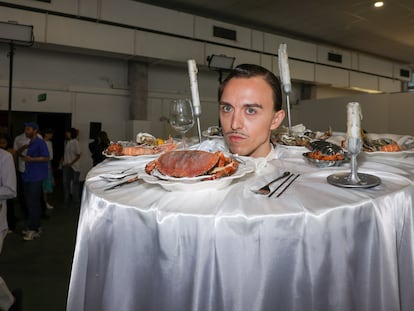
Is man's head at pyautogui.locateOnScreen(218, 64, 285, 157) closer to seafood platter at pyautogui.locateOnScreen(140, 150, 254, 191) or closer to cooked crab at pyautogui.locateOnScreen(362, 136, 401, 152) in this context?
seafood platter at pyautogui.locateOnScreen(140, 150, 254, 191)

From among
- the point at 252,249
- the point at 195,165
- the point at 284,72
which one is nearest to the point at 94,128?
the point at 284,72

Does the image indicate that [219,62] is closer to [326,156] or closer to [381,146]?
[381,146]

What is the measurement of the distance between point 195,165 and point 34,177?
3.77 meters

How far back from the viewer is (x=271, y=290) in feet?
2.44

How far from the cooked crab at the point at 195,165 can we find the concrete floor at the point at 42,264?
6.29 ft

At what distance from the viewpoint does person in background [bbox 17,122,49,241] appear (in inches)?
153

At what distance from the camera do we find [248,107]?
1.25 m

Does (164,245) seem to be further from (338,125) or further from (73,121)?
(338,125)

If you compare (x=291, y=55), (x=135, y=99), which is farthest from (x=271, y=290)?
(x=291, y=55)

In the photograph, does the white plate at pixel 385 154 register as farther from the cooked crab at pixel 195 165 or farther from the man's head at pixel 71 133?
the man's head at pixel 71 133

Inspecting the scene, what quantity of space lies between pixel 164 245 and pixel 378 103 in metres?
9.08

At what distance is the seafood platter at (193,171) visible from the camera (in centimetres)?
87

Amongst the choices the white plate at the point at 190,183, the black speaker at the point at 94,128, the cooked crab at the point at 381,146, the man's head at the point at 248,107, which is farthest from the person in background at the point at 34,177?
the cooked crab at the point at 381,146

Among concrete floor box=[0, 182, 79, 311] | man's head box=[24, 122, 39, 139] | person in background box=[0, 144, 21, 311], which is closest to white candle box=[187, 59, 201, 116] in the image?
person in background box=[0, 144, 21, 311]
